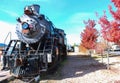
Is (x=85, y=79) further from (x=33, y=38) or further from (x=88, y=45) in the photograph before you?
(x=88, y=45)

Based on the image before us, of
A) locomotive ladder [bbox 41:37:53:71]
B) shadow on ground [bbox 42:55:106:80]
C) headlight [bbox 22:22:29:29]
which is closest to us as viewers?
locomotive ladder [bbox 41:37:53:71]

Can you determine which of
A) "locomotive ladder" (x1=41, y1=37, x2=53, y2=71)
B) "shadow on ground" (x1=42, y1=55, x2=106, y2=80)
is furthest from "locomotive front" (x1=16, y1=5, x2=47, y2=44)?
"shadow on ground" (x1=42, y1=55, x2=106, y2=80)

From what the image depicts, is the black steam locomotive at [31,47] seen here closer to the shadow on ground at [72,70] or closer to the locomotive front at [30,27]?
the locomotive front at [30,27]

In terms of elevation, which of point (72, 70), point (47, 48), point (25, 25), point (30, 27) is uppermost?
point (25, 25)

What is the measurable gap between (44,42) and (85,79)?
141 inches

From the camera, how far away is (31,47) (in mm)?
15039

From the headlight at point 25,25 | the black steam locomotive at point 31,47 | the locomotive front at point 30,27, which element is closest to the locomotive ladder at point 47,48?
the black steam locomotive at point 31,47

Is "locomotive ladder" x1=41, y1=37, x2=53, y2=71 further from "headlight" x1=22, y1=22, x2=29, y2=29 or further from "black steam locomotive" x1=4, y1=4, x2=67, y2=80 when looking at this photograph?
"headlight" x1=22, y1=22, x2=29, y2=29

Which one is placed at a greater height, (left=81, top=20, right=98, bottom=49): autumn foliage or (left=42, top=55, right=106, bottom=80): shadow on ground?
(left=81, top=20, right=98, bottom=49): autumn foliage

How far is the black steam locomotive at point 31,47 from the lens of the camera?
43.4ft

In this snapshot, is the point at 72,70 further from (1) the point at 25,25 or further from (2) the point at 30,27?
(1) the point at 25,25

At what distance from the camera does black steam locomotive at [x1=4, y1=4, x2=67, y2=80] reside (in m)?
13.2

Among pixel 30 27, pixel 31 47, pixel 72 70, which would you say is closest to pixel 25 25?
pixel 30 27

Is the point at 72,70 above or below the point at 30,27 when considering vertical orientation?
below
